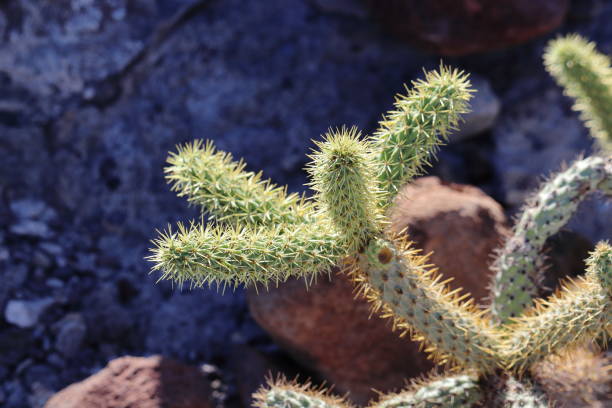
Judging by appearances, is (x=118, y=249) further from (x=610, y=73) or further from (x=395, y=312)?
(x=610, y=73)

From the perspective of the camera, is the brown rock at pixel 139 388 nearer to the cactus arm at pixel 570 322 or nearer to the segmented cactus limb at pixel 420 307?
the segmented cactus limb at pixel 420 307

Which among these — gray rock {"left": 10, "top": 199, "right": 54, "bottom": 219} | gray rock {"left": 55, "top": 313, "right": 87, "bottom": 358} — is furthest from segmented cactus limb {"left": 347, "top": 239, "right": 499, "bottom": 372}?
gray rock {"left": 10, "top": 199, "right": 54, "bottom": 219}

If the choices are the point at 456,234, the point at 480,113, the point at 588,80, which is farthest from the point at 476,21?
the point at 456,234

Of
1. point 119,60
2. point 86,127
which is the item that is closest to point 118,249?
point 86,127

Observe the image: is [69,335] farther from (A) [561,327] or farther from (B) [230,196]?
(A) [561,327]

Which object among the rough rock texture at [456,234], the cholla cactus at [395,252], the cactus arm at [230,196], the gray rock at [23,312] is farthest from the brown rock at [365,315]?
the gray rock at [23,312]

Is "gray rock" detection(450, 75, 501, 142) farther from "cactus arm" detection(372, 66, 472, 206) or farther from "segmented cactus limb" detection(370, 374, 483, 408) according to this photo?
"segmented cactus limb" detection(370, 374, 483, 408)

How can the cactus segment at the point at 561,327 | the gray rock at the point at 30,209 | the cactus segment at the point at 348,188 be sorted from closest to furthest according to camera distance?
1. the cactus segment at the point at 348,188
2. the cactus segment at the point at 561,327
3. the gray rock at the point at 30,209
